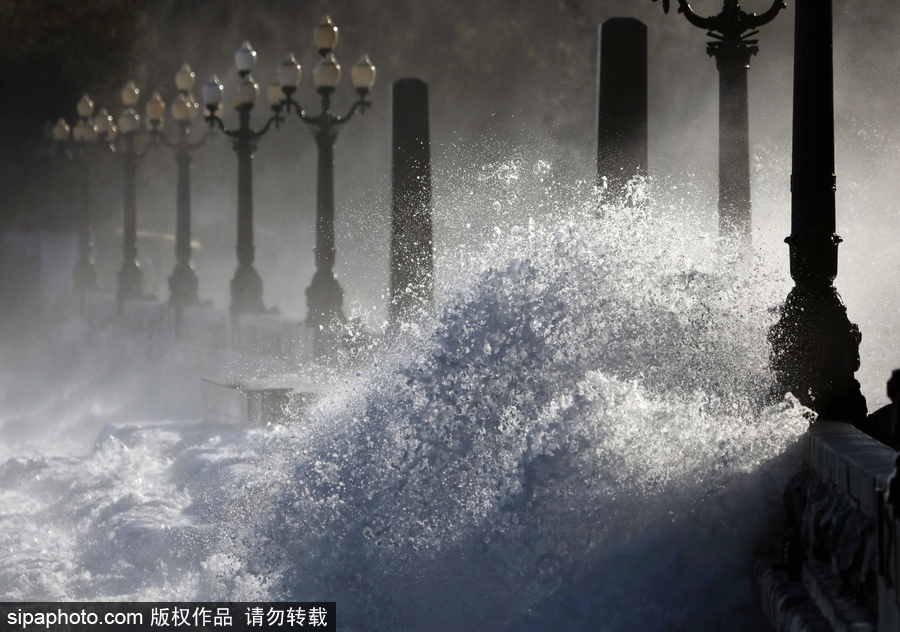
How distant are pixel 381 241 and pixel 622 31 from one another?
36594 millimetres

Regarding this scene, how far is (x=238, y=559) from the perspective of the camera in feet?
27.2

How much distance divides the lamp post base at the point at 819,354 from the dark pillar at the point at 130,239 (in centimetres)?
2334

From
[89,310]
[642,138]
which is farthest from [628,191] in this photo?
[89,310]

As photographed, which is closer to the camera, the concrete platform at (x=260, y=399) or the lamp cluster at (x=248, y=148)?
the concrete platform at (x=260, y=399)

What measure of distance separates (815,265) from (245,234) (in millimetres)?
14381

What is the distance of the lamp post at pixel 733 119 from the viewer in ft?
37.5

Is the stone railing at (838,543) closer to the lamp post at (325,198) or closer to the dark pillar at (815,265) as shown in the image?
the dark pillar at (815,265)

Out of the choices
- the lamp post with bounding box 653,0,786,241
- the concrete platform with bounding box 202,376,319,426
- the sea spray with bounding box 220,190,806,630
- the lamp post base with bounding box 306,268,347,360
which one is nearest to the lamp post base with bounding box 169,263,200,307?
the lamp post base with bounding box 306,268,347,360

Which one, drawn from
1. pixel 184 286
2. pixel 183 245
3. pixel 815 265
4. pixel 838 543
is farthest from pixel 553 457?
pixel 183 245

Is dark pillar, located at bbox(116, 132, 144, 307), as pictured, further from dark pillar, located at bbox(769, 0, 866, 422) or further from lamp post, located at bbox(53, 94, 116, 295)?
dark pillar, located at bbox(769, 0, 866, 422)

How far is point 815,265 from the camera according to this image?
7.32 meters

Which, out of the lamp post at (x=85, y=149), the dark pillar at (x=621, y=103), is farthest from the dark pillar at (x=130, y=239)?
the dark pillar at (x=621, y=103)

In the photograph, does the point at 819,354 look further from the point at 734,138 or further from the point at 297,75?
the point at 297,75

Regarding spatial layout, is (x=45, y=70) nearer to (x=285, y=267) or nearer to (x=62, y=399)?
(x=285, y=267)
